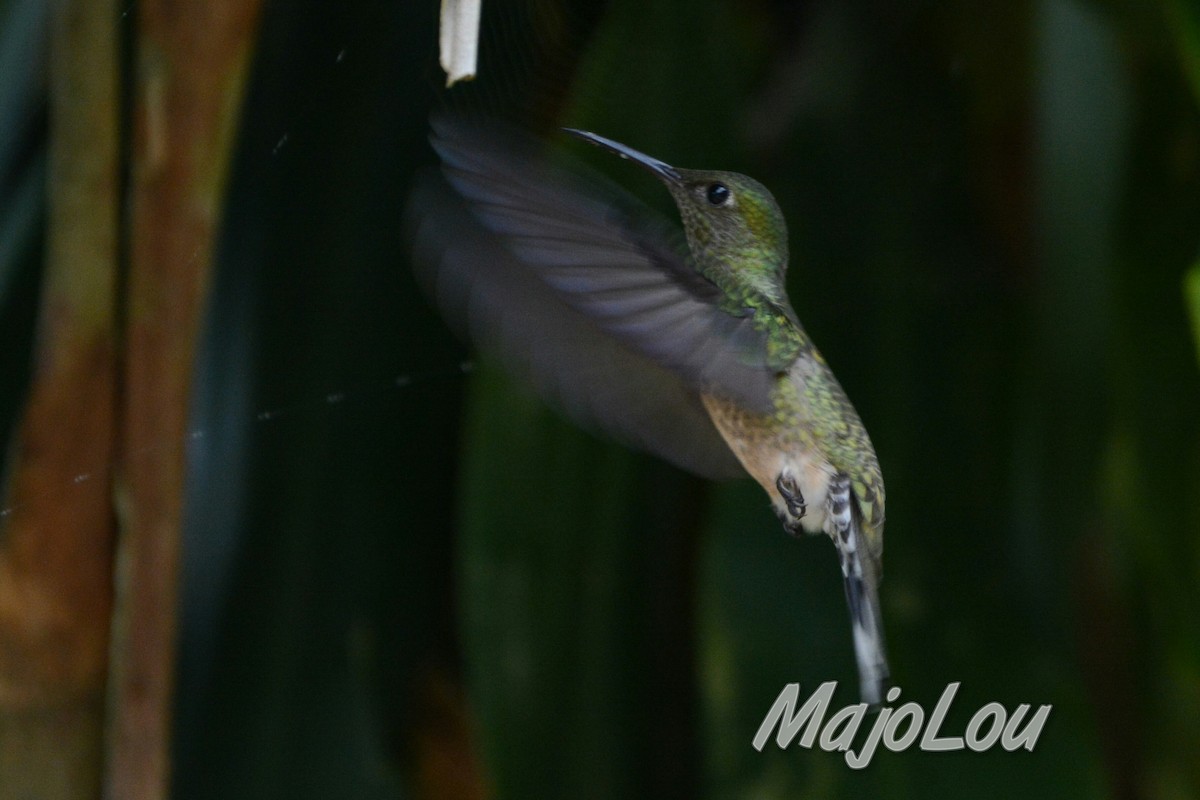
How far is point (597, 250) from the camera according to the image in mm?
464

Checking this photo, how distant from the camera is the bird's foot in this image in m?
0.56

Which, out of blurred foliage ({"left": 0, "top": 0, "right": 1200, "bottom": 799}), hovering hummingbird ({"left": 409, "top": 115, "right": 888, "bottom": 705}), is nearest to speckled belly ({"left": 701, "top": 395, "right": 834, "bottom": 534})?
hovering hummingbird ({"left": 409, "top": 115, "right": 888, "bottom": 705})

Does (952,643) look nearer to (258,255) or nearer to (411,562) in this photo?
(411,562)

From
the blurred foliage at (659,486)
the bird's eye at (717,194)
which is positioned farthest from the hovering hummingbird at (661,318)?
the blurred foliage at (659,486)

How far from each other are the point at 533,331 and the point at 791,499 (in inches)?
6.2

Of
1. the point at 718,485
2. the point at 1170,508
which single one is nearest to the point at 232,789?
the point at 718,485

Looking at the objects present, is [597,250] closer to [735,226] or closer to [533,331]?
[533,331]

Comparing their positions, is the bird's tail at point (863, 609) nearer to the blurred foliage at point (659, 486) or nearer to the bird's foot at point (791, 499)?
the bird's foot at point (791, 499)

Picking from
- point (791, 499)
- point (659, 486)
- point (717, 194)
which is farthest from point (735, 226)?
point (659, 486)

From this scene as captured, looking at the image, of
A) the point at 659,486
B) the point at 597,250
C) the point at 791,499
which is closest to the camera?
the point at 597,250

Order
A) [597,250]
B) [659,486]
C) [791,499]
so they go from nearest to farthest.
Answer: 1. [597,250]
2. [791,499]
3. [659,486]

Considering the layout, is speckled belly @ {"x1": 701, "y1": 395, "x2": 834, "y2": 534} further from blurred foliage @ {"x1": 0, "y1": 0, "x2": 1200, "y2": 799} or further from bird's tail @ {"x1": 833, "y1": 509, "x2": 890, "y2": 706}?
blurred foliage @ {"x1": 0, "y1": 0, "x2": 1200, "y2": 799}

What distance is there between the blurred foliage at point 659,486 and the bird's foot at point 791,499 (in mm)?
349

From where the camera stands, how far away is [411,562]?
3.37ft
